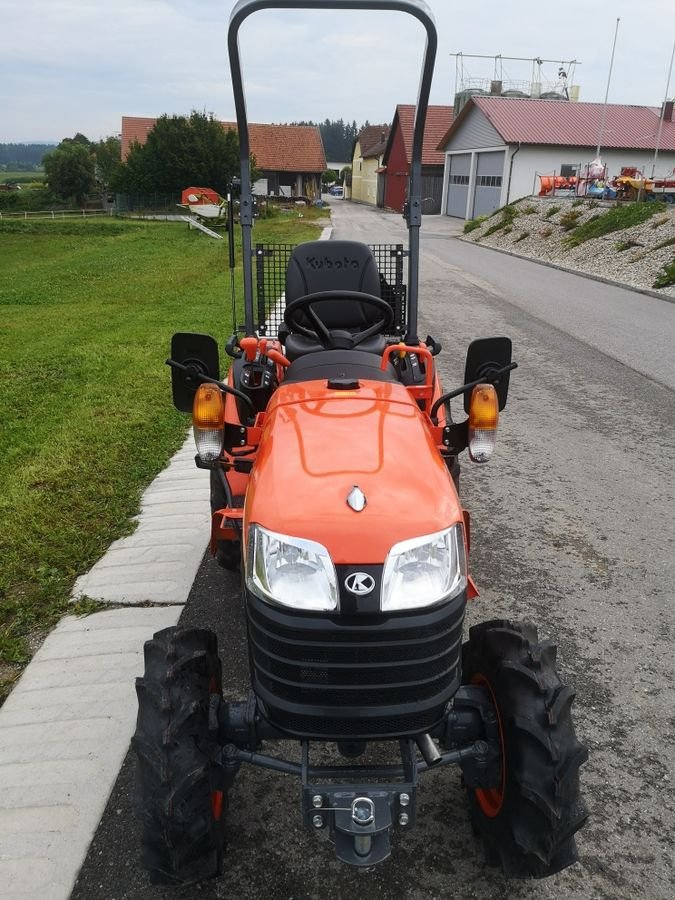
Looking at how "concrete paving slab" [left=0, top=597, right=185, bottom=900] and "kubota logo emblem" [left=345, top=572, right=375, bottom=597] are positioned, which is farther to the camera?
"concrete paving slab" [left=0, top=597, right=185, bottom=900]

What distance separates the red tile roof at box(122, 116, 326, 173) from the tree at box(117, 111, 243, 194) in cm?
1298

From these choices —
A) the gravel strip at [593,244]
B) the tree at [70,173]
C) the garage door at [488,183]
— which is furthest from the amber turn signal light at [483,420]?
the tree at [70,173]

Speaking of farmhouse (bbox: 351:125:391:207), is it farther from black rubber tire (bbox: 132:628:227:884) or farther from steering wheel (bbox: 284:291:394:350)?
black rubber tire (bbox: 132:628:227:884)

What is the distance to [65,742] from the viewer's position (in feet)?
8.46

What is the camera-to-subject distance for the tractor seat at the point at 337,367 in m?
2.47

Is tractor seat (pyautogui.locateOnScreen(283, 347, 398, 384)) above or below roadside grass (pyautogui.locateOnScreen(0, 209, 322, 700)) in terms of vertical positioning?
above

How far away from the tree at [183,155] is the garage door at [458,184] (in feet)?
42.2

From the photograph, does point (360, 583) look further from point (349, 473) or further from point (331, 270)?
point (331, 270)

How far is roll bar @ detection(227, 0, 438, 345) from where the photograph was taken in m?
2.73

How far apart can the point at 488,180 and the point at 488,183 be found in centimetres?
17

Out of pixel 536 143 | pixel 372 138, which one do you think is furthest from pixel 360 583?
pixel 372 138

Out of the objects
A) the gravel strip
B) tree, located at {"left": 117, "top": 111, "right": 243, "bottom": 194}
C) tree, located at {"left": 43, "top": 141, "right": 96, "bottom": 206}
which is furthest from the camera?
tree, located at {"left": 43, "top": 141, "right": 96, "bottom": 206}

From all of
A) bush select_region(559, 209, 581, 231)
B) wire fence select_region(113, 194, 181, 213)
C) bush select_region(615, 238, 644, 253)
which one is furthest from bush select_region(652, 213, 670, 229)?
wire fence select_region(113, 194, 181, 213)

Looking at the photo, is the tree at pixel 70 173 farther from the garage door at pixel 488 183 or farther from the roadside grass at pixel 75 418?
the roadside grass at pixel 75 418
